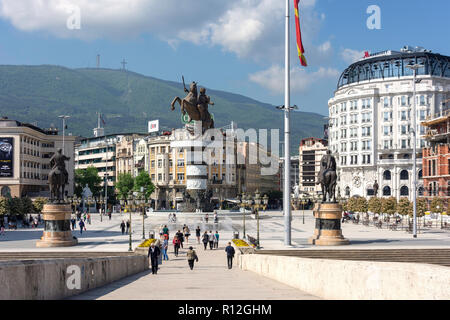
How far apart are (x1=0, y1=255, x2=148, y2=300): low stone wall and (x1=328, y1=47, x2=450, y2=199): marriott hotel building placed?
354 feet

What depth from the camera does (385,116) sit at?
404ft

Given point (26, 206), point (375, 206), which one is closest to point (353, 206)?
point (375, 206)

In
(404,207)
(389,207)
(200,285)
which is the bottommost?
(200,285)

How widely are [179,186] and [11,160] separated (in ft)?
132

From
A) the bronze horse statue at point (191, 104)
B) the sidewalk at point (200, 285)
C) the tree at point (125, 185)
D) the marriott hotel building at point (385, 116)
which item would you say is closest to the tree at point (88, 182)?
the tree at point (125, 185)

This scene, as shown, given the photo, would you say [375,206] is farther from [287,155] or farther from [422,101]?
[422,101]

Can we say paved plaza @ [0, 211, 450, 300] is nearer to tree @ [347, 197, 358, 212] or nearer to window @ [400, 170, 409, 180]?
tree @ [347, 197, 358, 212]

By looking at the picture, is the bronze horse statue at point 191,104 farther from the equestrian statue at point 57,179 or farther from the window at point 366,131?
the window at point 366,131

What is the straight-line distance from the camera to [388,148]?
400 ft

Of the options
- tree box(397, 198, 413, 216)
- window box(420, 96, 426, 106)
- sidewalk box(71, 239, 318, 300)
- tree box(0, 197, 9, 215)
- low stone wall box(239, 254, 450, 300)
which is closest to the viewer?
low stone wall box(239, 254, 450, 300)

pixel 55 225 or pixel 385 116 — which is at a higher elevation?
pixel 385 116

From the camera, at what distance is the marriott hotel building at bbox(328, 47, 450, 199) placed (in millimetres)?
118750

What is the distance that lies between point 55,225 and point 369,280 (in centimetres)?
3031

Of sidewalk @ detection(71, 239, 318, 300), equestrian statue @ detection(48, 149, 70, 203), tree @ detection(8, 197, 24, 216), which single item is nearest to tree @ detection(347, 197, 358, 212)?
sidewalk @ detection(71, 239, 318, 300)
